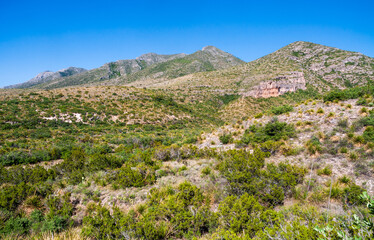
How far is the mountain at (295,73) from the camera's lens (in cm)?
4884

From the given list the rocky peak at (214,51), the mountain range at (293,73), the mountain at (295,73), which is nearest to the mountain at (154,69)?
the rocky peak at (214,51)

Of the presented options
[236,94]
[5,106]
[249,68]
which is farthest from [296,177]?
[249,68]

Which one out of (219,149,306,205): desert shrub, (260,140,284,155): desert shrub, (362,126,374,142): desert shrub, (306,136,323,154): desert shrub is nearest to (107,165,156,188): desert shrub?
(219,149,306,205): desert shrub

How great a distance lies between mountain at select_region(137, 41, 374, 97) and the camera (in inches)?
1923

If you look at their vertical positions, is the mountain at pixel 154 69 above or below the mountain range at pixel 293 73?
above

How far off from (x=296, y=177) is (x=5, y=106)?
1566 inches

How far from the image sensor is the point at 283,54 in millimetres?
68500

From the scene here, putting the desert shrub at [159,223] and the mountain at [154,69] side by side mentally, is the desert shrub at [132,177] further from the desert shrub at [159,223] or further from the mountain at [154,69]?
the mountain at [154,69]

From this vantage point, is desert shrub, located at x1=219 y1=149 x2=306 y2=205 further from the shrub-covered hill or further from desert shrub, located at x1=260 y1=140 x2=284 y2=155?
desert shrub, located at x1=260 y1=140 x2=284 y2=155

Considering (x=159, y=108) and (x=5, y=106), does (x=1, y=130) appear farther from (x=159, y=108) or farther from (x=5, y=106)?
(x=159, y=108)

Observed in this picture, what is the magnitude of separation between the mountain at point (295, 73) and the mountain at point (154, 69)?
164 feet

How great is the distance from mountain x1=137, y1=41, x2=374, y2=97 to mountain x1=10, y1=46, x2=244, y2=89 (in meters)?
50.0

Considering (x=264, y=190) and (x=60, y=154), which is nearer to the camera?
(x=264, y=190)

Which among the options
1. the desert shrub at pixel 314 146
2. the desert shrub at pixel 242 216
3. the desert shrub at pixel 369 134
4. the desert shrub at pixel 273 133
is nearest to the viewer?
the desert shrub at pixel 242 216
